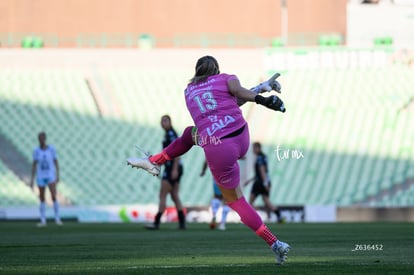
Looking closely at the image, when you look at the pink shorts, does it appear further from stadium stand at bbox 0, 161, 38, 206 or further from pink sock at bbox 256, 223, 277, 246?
stadium stand at bbox 0, 161, 38, 206

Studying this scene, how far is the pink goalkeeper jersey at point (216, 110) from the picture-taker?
10.8 m

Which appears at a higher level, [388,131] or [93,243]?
[93,243]

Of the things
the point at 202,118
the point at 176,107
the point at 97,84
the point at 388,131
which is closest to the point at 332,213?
the point at 388,131

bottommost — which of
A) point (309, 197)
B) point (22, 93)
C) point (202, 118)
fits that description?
point (309, 197)

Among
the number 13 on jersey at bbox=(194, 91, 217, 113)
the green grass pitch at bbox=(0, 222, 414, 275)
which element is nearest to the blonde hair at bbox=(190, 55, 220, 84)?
the number 13 on jersey at bbox=(194, 91, 217, 113)

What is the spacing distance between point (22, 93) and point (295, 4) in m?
14.1

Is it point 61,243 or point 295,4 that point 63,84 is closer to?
point 295,4

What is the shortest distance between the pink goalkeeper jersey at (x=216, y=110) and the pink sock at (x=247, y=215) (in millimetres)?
723

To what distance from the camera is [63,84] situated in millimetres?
42000

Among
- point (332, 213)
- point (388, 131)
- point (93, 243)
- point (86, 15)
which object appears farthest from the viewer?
point (86, 15)

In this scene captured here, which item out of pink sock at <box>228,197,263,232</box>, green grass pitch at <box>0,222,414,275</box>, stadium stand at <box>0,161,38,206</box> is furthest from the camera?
stadium stand at <box>0,161,38,206</box>

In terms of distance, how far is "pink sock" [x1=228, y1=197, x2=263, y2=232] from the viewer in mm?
10734

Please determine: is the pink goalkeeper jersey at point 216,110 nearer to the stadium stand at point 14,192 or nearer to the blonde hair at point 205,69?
the blonde hair at point 205,69

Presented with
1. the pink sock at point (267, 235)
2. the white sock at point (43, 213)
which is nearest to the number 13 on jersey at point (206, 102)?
the pink sock at point (267, 235)
